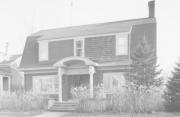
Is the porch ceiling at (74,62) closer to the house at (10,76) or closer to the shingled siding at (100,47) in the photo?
the shingled siding at (100,47)

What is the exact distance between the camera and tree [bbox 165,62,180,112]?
12.1 metres

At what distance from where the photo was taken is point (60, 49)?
17.9 meters

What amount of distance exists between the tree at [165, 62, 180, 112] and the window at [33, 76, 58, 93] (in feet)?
29.8

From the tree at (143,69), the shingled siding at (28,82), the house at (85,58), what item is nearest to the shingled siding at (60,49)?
the house at (85,58)

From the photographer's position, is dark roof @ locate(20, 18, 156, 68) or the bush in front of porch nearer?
the bush in front of porch

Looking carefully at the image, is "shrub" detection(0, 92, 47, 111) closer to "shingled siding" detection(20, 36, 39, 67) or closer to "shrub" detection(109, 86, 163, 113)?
"shingled siding" detection(20, 36, 39, 67)

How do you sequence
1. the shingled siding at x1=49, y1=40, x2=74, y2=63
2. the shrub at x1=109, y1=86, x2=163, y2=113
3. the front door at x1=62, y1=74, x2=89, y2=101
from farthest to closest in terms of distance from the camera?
the shingled siding at x1=49, y1=40, x2=74, y2=63 < the front door at x1=62, y1=74, x2=89, y2=101 < the shrub at x1=109, y1=86, x2=163, y2=113

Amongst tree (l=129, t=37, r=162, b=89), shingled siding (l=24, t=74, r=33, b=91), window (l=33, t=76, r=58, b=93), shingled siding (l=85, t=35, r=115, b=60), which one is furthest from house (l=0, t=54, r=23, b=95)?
tree (l=129, t=37, r=162, b=89)

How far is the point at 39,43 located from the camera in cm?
1855

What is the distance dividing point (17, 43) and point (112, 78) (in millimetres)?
31153

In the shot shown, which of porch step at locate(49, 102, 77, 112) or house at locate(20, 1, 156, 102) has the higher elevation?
house at locate(20, 1, 156, 102)

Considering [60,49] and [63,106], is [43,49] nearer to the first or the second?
[60,49]

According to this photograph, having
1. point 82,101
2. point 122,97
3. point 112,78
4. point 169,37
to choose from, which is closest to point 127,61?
point 112,78

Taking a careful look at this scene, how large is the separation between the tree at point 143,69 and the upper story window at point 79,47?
487 cm
